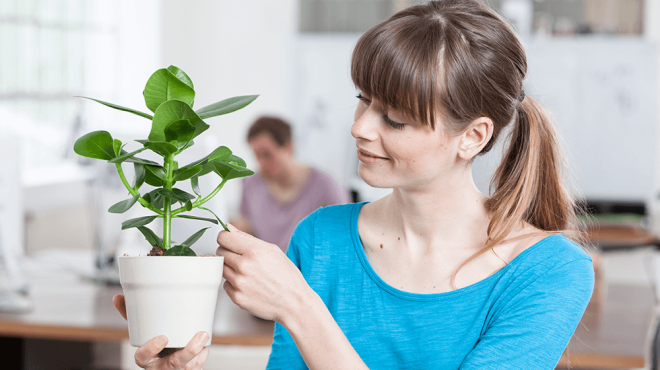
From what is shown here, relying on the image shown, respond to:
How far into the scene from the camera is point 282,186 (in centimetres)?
288

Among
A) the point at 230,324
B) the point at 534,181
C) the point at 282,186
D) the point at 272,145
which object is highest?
the point at 534,181

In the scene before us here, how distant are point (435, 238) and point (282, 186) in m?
1.94

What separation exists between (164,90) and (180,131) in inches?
2.2

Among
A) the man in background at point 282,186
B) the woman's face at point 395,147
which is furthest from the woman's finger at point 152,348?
the man in background at point 282,186

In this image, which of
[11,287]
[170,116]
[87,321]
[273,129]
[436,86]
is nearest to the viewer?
[170,116]

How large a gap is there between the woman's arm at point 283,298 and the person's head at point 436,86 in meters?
0.17

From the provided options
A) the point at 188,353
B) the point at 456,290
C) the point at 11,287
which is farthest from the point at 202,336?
the point at 11,287

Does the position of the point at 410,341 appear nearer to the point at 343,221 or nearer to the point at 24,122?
the point at 343,221

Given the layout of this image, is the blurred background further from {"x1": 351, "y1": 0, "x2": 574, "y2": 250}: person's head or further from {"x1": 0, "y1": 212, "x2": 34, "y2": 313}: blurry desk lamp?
{"x1": 351, "y1": 0, "x2": 574, "y2": 250}: person's head

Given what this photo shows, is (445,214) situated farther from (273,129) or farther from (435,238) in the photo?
(273,129)

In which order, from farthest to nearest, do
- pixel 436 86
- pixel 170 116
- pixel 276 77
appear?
pixel 276 77
pixel 436 86
pixel 170 116

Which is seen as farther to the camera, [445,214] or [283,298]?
[445,214]

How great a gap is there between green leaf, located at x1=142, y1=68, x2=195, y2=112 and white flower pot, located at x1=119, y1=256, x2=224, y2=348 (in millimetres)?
177

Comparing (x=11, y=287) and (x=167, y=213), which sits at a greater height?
(x=167, y=213)
